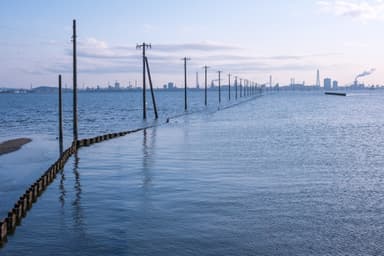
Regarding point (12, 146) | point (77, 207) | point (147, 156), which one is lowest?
point (77, 207)

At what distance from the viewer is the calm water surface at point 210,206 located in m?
14.2

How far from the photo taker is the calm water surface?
14156 millimetres

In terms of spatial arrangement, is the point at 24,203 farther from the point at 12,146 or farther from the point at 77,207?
the point at 12,146

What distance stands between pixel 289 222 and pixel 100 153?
21673 mm

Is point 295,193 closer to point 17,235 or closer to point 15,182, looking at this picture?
point 17,235

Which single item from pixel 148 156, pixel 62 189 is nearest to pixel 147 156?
pixel 148 156

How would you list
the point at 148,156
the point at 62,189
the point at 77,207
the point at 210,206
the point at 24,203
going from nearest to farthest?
Result: the point at 24,203 < the point at 210,206 < the point at 77,207 < the point at 62,189 < the point at 148,156

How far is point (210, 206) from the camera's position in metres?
18.6

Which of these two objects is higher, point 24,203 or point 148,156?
point 148,156

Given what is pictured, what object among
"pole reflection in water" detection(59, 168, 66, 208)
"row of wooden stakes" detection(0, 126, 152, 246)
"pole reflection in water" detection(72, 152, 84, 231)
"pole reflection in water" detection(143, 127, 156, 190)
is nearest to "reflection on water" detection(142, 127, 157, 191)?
"pole reflection in water" detection(143, 127, 156, 190)

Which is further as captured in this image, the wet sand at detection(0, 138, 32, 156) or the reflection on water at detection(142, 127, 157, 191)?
the wet sand at detection(0, 138, 32, 156)

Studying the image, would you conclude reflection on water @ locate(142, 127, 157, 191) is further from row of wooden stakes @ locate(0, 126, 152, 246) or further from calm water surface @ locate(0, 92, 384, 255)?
row of wooden stakes @ locate(0, 126, 152, 246)

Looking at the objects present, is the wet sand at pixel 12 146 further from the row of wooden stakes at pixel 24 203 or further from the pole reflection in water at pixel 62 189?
the pole reflection in water at pixel 62 189

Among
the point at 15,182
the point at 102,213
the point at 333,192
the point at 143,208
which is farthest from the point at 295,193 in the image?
the point at 15,182
